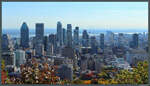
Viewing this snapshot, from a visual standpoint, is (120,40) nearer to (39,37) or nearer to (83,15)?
(83,15)

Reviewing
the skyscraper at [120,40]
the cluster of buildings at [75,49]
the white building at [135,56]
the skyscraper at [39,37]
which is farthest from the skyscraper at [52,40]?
the white building at [135,56]

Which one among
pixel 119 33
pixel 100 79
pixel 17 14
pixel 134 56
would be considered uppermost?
pixel 17 14

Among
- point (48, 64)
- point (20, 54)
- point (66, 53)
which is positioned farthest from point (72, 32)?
point (20, 54)

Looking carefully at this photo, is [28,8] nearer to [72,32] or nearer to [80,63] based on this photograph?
[72,32]

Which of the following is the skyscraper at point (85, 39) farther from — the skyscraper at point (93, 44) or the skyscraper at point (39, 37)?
the skyscraper at point (39, 37)

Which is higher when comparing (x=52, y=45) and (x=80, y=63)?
(x=52, y=45)
